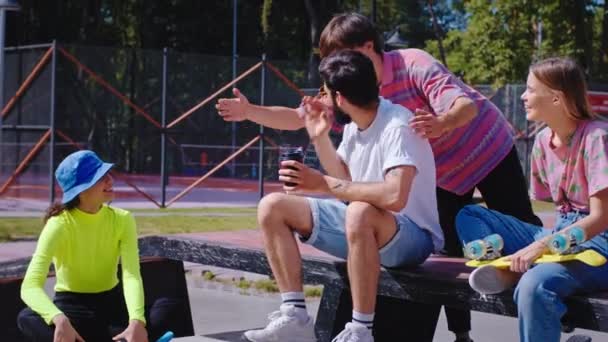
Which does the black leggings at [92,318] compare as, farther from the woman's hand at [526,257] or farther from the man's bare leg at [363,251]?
the woman's hand at [526,257]

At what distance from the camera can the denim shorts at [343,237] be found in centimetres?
477

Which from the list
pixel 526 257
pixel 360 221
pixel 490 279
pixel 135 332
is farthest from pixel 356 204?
pixel 135 332

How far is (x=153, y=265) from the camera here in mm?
6383

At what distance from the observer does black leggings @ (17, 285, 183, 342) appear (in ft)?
16.4

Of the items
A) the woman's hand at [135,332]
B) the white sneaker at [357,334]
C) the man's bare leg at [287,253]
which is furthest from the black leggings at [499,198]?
the woman's hand at [135,332]

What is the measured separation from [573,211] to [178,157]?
61.7ft

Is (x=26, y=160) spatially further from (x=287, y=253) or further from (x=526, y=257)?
(x=526, y=257)

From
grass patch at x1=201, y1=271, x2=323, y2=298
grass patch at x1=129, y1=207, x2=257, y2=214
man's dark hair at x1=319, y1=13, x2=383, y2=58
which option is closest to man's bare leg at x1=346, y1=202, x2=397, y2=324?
man's dark hair at x1=319, y1=13, x2=383, y2=58

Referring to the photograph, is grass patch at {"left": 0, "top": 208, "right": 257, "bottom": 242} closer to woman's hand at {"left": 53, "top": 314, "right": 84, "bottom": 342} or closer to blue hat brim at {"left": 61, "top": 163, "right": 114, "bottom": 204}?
blue hat brim at {"left": 61, "top": 163, "right": 114, "bottom": 204}

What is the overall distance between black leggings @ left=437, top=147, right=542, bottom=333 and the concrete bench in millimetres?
253

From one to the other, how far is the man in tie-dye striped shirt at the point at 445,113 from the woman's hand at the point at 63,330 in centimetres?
145

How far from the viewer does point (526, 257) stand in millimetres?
4176

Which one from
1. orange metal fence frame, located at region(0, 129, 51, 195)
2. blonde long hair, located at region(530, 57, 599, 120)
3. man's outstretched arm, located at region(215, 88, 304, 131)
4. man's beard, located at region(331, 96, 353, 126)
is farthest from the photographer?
orange metal fence frame, located at region(0, 129, 51, 195)

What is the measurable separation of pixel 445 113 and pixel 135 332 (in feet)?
5.65
